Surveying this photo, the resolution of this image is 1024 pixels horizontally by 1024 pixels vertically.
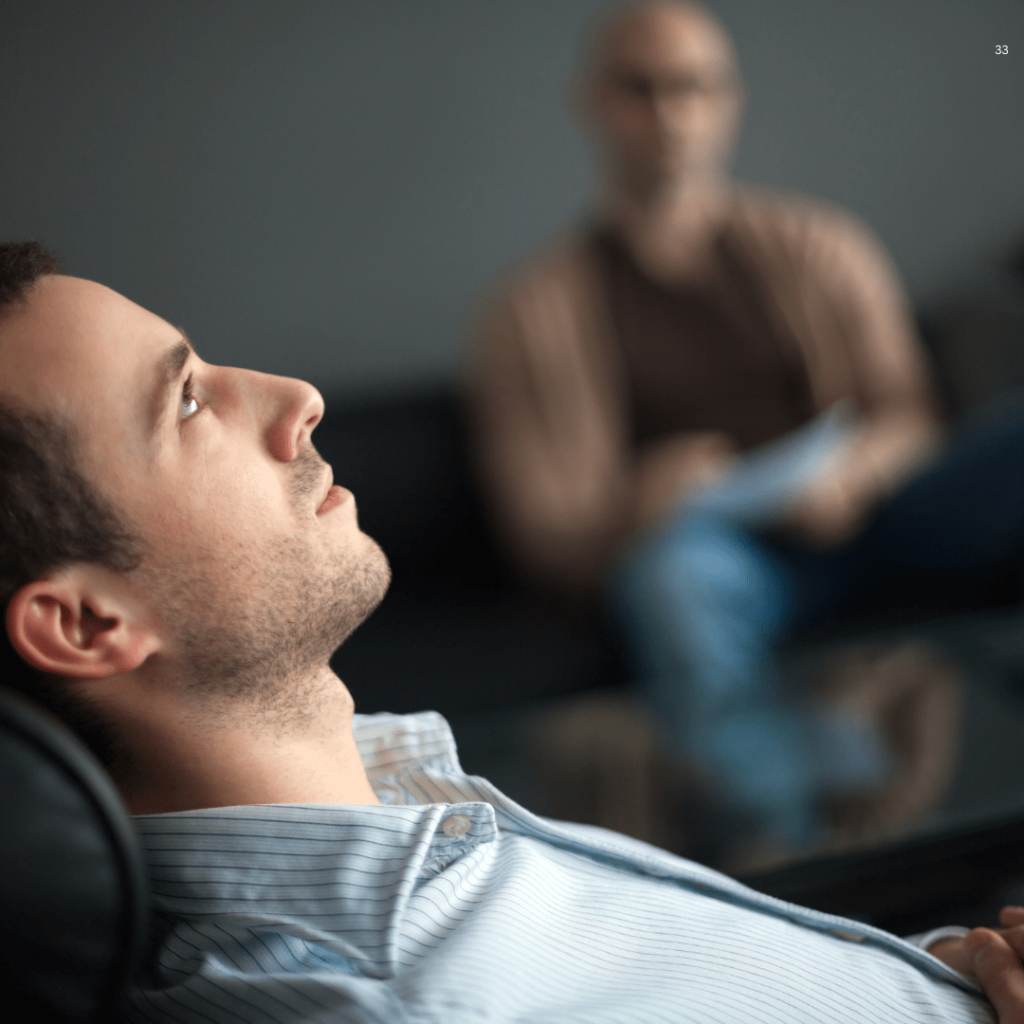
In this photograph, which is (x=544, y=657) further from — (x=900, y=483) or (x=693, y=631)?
(x=900, y=483)

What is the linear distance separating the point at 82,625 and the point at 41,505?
0.05 meters

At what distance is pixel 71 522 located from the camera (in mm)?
325

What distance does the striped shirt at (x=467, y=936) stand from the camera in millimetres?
297

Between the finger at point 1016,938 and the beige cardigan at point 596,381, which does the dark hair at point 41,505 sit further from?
the beige cardigan at point 596,381

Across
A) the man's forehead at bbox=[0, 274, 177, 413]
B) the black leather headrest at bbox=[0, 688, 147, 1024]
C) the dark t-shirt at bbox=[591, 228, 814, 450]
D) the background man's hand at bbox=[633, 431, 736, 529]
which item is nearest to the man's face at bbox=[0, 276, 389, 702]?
the man's forehead at bbox=[0, 274, 177, 413]

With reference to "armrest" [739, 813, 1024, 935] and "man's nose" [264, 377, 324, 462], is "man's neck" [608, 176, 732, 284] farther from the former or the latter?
"man's nose" [264, 377, 324, 462]

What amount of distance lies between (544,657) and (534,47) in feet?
3.39

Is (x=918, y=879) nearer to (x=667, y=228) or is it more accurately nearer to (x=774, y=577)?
(x=774, y=577)

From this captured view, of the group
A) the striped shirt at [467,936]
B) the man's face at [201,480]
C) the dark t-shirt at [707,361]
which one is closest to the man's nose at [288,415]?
the man's face at [201,480]

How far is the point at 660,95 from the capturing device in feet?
4.10

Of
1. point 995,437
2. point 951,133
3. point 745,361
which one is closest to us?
point 995,437

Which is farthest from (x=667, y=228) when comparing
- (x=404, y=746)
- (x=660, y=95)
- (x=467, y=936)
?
(x=467, y=936)

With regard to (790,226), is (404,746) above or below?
below

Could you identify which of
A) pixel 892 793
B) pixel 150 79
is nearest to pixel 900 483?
pixel 892 793
